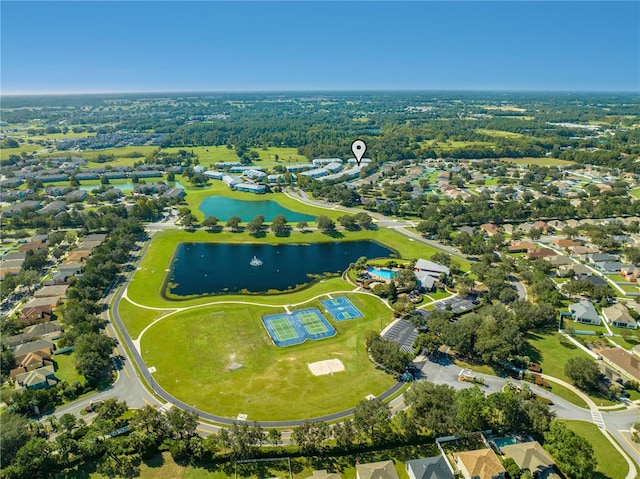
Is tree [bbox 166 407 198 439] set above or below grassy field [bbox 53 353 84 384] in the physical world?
above

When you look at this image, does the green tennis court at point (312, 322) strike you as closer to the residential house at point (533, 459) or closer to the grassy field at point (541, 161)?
the residential house at point (533, 459)

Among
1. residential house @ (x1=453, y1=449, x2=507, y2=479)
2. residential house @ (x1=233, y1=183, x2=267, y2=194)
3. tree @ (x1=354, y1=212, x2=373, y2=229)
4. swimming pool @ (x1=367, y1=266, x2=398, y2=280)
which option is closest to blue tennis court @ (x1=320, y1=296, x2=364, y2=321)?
swimming pool @ (x1=367, y1=266, x2=398, y2=280)

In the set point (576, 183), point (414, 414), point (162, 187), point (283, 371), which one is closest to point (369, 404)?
point (414, 414)

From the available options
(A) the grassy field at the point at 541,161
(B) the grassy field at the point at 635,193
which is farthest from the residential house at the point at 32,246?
(A) the grassy field at the point at 541,161

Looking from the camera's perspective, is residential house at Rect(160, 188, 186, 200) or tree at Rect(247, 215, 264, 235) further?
residential house at Rect(160, 188, 186, 200)

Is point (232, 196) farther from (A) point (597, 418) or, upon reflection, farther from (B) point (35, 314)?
(A) point (597, 418)

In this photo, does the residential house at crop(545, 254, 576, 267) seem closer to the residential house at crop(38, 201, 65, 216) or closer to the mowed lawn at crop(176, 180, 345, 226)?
the mowed lawn at crop(176, 180, 345, 226)

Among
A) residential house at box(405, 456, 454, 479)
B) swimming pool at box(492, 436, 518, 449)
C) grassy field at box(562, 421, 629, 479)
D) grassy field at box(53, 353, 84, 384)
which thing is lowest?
grassy field at box(562, 421, 629, 479)
